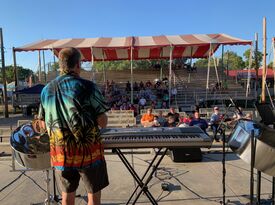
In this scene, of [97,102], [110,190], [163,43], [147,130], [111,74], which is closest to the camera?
[97,102]

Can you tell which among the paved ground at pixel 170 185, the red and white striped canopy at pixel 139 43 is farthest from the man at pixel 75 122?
the red and white striped canopy at pixel 139 43

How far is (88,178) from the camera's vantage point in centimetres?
215

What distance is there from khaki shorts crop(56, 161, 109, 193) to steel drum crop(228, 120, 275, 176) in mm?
1178

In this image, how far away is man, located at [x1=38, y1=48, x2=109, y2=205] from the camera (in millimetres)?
2046

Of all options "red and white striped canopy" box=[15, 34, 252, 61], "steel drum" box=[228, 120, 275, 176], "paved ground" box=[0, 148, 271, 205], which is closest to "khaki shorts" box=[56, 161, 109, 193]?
"steel drum" box=[228, 120, 275, 176]

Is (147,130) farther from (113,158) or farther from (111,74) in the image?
(111,74)

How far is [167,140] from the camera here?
8.38ft

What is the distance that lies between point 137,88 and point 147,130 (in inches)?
718

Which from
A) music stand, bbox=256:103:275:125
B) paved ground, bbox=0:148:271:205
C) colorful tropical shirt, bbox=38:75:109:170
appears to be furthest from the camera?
music stand, bbox=256:103:275:125

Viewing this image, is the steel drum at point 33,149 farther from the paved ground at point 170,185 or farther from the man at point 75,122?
the paved ground at point 170,185

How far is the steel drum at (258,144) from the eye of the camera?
7.73 feet

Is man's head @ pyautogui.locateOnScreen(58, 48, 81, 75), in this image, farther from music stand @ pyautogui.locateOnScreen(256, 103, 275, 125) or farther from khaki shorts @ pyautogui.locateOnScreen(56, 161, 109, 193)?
music stand @ pyautogui.locateOnScreen(256, 103, 275, 125)

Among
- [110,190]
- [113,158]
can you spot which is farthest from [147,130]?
[113,158]

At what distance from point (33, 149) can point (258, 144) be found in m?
2.07
